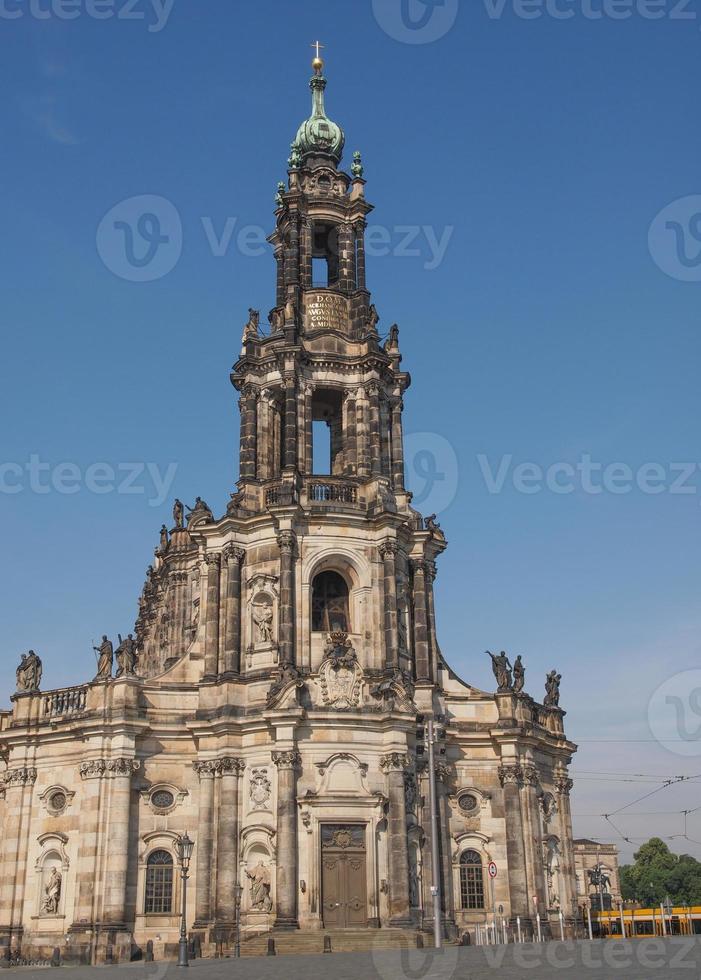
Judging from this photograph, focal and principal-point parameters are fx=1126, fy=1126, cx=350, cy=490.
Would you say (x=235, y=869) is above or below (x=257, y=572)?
below

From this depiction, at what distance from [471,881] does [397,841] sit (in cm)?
665

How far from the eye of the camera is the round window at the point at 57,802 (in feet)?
156

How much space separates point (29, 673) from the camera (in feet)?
166

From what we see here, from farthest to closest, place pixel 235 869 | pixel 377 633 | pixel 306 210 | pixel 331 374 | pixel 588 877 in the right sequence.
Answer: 1. pixel 588 877
2. pixel 306 210
3. pixel 331 374
4. pixel 377 633
5. pixel 235 869

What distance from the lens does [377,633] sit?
48094 millimetres

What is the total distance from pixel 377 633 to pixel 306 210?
890 inches

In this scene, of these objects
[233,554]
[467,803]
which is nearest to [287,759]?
[233,554]

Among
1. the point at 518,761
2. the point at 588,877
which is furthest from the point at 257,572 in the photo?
the point at 588,877

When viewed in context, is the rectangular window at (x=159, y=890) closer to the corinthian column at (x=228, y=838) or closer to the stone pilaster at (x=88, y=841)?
the stone pilaster at (x=88, y=841)

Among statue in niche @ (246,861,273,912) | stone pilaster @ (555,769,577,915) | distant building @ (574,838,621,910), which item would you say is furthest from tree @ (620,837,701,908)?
statue in niche @ (246,861,273,912)

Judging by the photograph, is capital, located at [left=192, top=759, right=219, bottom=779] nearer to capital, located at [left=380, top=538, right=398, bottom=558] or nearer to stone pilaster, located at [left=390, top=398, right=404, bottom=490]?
capital, located at [left=380, top=538, right=398, bottom=558]

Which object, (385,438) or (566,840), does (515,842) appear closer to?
(566,840)

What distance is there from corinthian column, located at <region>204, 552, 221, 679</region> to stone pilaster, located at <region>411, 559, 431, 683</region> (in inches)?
348

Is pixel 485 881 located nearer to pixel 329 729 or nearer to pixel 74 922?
pixel 329 729
